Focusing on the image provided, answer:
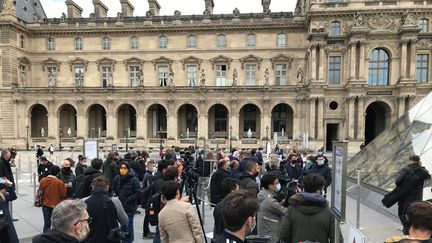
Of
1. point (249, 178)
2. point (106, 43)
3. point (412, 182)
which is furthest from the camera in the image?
point (106, 43)

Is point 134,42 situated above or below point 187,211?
above

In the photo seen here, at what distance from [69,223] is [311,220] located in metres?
2.59

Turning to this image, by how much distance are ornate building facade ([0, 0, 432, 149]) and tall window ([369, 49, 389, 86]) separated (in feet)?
0.37

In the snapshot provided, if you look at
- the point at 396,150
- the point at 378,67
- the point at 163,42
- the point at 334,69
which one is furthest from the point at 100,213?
the point at 163,42

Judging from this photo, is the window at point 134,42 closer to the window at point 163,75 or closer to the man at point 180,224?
the window at point 163,75

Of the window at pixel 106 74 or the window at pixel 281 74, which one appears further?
the window at pixel 106 74

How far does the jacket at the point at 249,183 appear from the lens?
5051mm

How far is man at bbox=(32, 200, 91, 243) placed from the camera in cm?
245

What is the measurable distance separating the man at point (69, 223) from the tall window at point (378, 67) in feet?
119

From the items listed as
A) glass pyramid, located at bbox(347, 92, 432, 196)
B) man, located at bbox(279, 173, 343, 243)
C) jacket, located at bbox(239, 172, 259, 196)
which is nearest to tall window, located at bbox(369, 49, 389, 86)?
glass pyramid, located at bbox(347, 92, 432, 196)

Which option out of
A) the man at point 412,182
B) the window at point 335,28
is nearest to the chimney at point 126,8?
the window at point 335,28

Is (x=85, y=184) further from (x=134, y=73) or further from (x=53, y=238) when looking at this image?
(x=134, y=73)

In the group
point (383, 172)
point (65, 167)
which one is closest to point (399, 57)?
point (383, 172)

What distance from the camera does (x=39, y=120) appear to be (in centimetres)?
4169
